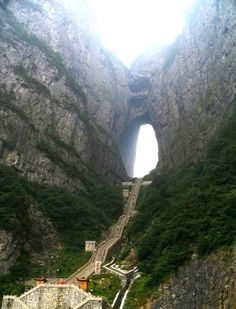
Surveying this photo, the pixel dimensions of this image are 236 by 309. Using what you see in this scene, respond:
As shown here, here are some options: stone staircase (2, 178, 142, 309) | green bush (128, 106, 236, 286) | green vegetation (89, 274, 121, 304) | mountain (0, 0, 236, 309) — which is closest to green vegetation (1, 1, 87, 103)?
mountain (0, 0, 236, 309)

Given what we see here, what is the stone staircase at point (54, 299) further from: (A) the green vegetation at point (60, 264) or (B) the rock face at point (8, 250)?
(B) the rock face at point (8, 250)

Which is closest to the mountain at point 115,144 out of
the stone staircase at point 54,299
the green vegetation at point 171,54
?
the green vegetation at point 171,54

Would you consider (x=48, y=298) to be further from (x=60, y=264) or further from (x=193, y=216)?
(x=60, y=264)

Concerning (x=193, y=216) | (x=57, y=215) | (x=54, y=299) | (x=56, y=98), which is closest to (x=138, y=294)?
(x=54, y=299)

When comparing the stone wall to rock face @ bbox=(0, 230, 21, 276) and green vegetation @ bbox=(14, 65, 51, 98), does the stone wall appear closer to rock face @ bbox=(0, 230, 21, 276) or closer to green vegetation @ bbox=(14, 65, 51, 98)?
rock face @ bbox=(0, 230, 21, 276)

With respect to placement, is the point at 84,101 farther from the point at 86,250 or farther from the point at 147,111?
the point at 86,250
